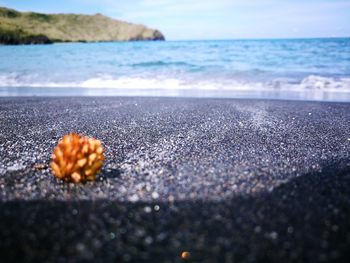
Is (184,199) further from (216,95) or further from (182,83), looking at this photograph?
(182,83)

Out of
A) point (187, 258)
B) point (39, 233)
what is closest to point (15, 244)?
point (39, 233)

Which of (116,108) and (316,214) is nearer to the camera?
(316,214)

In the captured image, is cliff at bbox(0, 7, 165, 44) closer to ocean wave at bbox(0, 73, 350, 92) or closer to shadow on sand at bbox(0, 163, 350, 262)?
ocean wave at bbox(0, 73, 350, 92)

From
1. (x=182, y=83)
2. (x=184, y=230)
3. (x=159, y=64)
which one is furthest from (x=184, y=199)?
(x=159, y=64)

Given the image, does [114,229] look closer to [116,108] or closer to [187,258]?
[187,258]

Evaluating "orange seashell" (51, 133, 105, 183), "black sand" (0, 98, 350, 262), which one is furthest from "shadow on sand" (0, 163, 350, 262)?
"orange seashell" (51, 133, 105, 183)

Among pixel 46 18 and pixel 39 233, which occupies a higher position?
pixel 46 18

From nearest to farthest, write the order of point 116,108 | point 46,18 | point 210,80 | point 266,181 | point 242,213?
1. point 242,213
2. point 266,181
3. point 116,108
4. point 210,80
5. point 46,18

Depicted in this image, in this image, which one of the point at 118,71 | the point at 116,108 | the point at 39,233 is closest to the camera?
the point at 39,233
